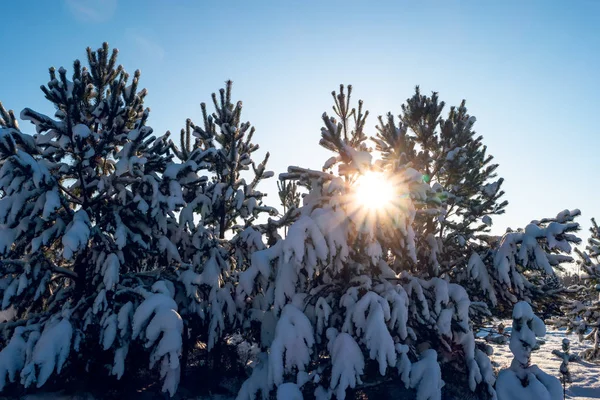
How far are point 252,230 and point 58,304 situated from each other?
4310 millimetres

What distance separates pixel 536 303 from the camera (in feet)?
27.9

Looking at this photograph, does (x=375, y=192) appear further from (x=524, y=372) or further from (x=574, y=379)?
(x=574, y=379)

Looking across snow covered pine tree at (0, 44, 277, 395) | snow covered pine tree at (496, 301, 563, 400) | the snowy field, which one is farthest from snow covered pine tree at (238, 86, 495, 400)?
the snowy field

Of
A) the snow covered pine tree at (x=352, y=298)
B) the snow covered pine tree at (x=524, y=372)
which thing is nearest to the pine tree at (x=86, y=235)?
the snow covered pine tree at (x=352, y=298)

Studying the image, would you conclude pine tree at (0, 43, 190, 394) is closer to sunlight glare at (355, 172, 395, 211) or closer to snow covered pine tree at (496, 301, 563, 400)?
sunlight glare at (355, 172, 395, 211)

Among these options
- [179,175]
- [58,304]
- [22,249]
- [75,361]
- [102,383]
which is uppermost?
[179,175]

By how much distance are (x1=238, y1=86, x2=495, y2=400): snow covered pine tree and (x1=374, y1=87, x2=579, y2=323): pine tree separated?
0.79 m

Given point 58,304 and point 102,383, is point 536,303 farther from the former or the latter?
point 58,304

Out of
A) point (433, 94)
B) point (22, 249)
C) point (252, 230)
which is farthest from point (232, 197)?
point (433, 94)

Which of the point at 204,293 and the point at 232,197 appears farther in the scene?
the point at 232,197

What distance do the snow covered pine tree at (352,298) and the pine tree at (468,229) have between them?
786 mm

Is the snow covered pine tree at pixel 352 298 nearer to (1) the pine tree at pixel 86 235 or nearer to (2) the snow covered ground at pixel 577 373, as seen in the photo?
(1) the pine tree at pixel 86 235

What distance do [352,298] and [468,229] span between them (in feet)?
18.1

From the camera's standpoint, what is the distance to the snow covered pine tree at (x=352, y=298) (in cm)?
600
